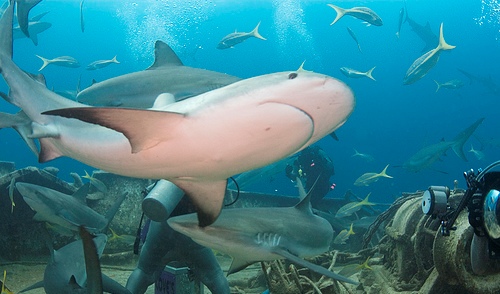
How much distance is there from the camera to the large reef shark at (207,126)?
5.28 ft

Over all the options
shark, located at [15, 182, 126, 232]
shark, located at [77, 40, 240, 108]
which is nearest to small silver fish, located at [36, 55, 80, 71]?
shark, located at [15, 182, 126, 232]

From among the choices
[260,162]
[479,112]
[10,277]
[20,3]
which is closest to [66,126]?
[260,162]

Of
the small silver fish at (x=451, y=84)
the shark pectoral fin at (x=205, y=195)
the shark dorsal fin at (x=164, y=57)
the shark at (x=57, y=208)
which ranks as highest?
the shark dorsal fin at (x=164, y=57)

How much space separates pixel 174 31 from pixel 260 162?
279 feet

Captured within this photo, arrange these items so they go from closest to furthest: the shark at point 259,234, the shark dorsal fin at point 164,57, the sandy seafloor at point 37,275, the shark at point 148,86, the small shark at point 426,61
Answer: the shark at point 259,234 → the shark at point 148,86 → the shark dorsal fin at point 164,57 → the sandy seafloor at point 37,275 → the small shark at point 426,61

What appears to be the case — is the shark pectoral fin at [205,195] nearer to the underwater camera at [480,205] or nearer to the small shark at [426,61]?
the underwater camera at [480,205]

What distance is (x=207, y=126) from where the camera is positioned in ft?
5.66

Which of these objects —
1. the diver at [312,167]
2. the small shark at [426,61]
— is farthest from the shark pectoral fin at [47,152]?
the diver at [312,167]

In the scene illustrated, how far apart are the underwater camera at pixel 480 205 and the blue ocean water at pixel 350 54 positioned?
54.9 m

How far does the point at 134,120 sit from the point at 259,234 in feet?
5.68

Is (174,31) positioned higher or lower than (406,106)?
higher

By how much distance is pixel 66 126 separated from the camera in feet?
7.05

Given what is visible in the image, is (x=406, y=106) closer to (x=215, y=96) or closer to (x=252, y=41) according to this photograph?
(x=252, y=41)

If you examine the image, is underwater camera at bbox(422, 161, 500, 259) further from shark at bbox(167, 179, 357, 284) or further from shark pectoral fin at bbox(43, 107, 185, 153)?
shark pectoral fin at bbox(43, 107, 185, 153)
